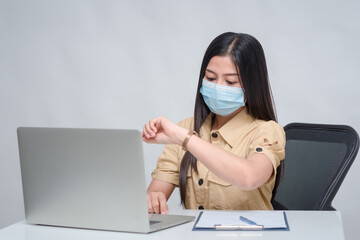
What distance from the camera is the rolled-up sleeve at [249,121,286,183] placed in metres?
1.80

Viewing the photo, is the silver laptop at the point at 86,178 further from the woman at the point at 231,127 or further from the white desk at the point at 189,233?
the woman at the point at 231,127

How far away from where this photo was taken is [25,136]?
4.96ft

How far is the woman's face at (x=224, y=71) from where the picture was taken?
6.31ft

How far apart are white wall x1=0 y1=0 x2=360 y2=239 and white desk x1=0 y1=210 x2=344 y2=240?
1891mm

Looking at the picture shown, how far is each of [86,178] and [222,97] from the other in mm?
649

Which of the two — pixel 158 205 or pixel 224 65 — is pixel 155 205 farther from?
pixel 224 65

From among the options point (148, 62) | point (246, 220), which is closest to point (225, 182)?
point (246, 220)

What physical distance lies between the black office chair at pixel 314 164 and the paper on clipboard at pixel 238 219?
0.37 meters

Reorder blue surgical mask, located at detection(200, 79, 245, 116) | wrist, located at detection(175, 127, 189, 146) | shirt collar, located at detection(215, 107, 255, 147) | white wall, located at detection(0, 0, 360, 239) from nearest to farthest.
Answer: wrist, located at detection(175, 127, 189, 146)
blue surgical mask, located at detection(200, 79, 245, 116)
shirt collar, located at detection(215, 107, 255, 147)
white wall, located at detection(0, 0, 360, 239)

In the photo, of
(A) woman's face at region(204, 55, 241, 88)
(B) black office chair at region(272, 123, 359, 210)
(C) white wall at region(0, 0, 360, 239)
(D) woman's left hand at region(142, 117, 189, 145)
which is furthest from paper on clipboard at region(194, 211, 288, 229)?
(C) white wall at region(0, 0, 360, 239)

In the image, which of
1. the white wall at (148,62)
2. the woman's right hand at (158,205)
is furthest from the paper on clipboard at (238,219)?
the white wall at (148,62)

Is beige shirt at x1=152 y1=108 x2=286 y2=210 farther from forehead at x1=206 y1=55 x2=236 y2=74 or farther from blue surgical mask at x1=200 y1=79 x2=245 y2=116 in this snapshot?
Answer: forehead at x1=206 y1=55 x2=236 y2=74

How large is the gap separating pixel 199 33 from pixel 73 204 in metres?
2.25

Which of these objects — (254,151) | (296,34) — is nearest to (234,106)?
(254,151)
